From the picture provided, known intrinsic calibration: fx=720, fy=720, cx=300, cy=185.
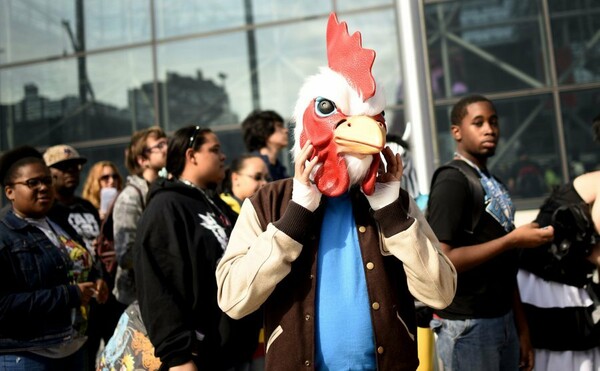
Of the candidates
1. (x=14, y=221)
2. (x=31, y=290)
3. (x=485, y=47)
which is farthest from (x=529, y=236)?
A: (x=485, y=47)

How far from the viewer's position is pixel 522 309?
3820 millimetres

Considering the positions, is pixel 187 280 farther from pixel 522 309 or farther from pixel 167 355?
pixel 522 309

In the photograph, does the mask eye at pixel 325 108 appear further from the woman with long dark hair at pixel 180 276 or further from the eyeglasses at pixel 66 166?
the eyeglasses at pixel 66 166

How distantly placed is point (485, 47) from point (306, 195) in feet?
29.0

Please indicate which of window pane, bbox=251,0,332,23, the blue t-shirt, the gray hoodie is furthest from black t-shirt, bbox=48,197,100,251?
window pane, bbox=251,0,332,23

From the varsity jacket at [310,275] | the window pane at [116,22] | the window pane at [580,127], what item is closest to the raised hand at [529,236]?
the varsity jacket at [310,275]

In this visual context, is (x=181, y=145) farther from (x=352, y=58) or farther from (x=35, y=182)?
(x=352, y=58)

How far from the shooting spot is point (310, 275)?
7.73ft

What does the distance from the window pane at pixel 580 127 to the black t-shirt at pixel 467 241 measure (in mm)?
6962

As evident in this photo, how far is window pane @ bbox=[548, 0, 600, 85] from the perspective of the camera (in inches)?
397

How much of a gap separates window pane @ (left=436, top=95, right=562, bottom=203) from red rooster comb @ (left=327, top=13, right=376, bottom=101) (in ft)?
26.1

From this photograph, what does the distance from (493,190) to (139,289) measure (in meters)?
1.82

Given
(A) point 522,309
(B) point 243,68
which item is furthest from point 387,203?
(B) point 243,68

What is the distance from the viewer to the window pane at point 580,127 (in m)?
9.95
